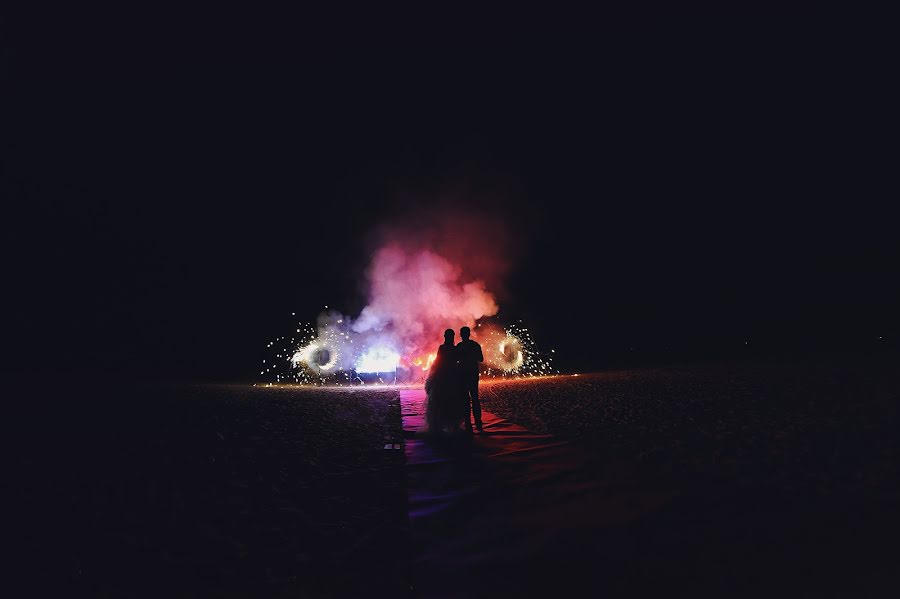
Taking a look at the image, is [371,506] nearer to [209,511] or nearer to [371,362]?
[209,511]

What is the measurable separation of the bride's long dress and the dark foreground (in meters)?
0.78

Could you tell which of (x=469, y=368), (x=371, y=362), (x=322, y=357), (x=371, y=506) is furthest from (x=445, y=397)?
(x=322, y=357)

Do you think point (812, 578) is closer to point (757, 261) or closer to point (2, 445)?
point (2, 445)

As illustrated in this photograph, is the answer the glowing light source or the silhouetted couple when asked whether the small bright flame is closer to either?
the glowing light source

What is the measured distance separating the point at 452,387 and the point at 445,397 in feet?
0.83

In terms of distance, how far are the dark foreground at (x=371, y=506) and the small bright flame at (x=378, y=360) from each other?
822 inches

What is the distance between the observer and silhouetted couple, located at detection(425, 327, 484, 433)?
8984 mm

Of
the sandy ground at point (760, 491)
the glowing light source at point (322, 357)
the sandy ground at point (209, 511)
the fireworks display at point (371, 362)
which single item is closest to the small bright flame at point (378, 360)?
the fireworks display at point (371, 362)

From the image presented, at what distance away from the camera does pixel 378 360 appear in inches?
1231

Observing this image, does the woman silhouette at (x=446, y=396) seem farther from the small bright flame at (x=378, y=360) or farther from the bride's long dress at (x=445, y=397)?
the small bright flame at (x=378, y=360)

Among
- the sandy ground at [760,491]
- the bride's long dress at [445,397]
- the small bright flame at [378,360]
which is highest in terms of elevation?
the small bright flame at [378,360]

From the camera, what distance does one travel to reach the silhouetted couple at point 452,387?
8984 mm

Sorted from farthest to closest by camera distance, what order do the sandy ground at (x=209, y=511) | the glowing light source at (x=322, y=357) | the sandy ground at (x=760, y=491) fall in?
the glowing light source at (x=322, y=357) → the sandy ground at (x=209, y=511) → the sandy ground at (x=760, y=491)

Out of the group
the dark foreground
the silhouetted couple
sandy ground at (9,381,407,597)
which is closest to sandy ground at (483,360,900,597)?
the dark foreground
